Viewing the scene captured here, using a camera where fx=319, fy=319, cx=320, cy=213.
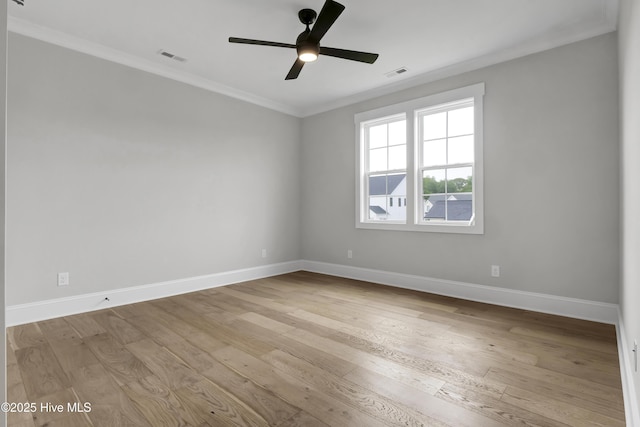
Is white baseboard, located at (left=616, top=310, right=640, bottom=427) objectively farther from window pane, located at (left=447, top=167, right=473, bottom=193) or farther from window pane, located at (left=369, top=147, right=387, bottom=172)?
window pane, located at (left=369, top=147, right=387, bottom=172)

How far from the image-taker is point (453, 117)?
3.95m

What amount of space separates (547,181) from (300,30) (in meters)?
2.87

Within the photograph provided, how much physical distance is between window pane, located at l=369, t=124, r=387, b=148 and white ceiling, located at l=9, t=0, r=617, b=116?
0.85 metres

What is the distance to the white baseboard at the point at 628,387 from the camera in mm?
1464

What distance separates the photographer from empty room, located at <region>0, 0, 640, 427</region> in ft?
6.07

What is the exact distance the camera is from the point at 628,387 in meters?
1.74

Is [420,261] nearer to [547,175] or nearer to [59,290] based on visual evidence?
[547,175]

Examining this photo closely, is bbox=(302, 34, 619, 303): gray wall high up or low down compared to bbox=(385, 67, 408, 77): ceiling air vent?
down

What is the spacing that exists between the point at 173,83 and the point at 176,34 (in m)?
0.94

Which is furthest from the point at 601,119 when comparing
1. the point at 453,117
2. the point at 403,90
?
the point at 403,90

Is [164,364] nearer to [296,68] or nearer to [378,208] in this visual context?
[296,68]

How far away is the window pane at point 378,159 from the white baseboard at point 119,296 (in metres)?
2.24

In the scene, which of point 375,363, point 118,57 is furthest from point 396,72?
point 375,363

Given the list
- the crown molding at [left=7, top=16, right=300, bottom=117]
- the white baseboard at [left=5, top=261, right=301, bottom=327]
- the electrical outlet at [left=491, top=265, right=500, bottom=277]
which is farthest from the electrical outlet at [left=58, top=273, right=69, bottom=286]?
the electrical outlet at [left=491, top=265, right=500, bottom=277]
